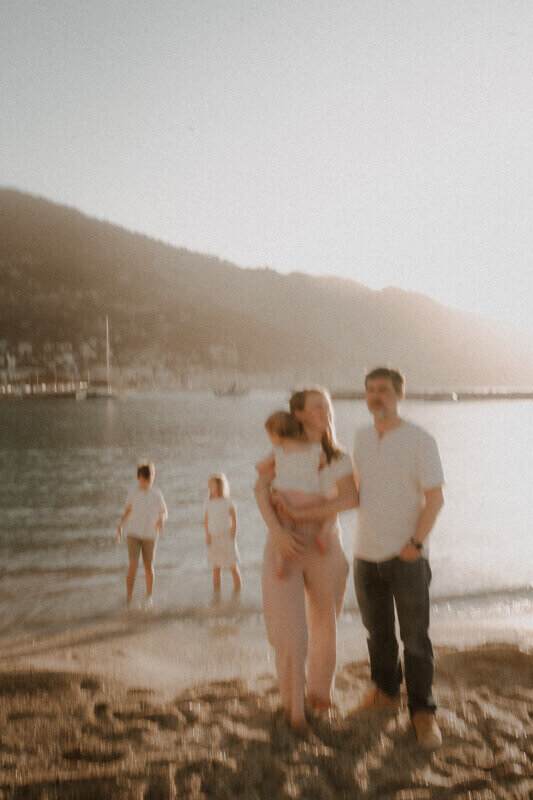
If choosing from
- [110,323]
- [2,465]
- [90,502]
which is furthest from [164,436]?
[110,323]

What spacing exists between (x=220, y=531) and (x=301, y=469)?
484 centimetres

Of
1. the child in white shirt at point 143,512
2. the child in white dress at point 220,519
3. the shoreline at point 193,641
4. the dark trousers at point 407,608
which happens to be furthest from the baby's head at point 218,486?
the dark trousers at point 407,608

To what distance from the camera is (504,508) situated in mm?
21188

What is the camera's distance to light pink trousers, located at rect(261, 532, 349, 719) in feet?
13.0

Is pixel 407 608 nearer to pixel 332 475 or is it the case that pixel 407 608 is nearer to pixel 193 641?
pixel 332 475

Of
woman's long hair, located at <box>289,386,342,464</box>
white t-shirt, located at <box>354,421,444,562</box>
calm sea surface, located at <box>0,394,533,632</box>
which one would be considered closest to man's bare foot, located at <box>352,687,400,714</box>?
white t-shirt, located at <box>354,421,444,562</box>

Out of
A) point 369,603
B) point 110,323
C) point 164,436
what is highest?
point 110,323

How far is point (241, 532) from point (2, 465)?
2251 centimetres

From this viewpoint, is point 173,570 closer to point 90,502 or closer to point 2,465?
point 90,502

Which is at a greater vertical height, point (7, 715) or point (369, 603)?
point (369, 603)

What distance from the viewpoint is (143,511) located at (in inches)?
316

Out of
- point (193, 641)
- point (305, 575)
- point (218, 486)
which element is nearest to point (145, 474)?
point (218, 486)

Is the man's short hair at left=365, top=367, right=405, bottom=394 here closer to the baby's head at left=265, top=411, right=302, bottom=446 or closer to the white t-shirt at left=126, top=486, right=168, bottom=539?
the baby's head at left=265, top=411, right=302, bottom=446

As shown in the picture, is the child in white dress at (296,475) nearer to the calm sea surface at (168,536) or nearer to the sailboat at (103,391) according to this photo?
the calm sea surface at (168,536)
